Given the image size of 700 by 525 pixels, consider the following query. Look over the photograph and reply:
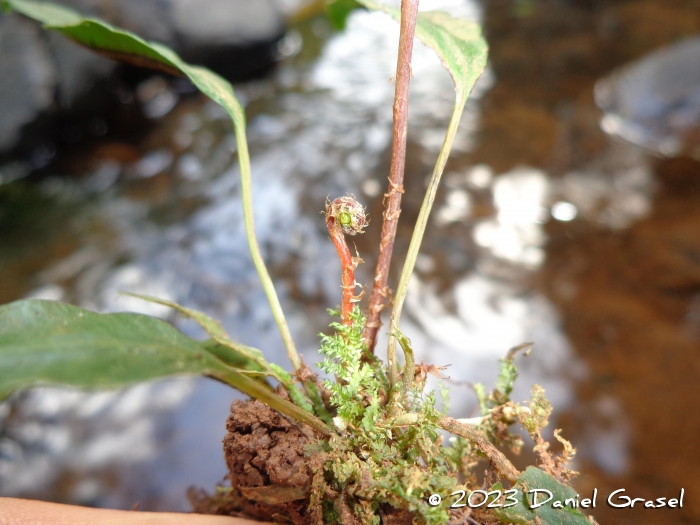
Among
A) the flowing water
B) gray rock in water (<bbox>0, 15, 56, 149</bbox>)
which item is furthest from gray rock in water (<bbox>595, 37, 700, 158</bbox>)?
gray rock in water (<bbox>0, 15, 56, 149</bbox>)

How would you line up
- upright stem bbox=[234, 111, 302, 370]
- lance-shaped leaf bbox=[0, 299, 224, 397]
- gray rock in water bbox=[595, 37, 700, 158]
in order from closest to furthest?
lance-shaped leaf bbox=[0, 299, 224, 397] < upright stem bbox=[234, 111, 302, 370] < gray rock in water bbox=[595, 37, 700, 158]

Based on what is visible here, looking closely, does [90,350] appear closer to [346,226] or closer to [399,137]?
[346,226]

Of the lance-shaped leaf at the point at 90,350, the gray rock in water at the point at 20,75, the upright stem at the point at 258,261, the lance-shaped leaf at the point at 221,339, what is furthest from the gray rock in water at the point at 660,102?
the gray rock in water at the point at 20,75

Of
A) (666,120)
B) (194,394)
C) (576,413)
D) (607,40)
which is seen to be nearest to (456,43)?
(576,413)

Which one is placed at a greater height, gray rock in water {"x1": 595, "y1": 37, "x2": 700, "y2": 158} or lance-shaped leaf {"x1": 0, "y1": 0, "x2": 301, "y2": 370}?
gray rock in water {"x1": 595, "y1": 37, "x2": 700, "y2": 158}

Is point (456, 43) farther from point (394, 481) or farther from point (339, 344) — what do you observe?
point (394, 481)

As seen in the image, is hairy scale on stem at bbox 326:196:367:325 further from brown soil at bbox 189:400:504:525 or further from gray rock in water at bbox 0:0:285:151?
gray rock in water at bbox 0:0:285:151

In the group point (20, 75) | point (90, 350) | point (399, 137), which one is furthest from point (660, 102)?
point (20, 75)
